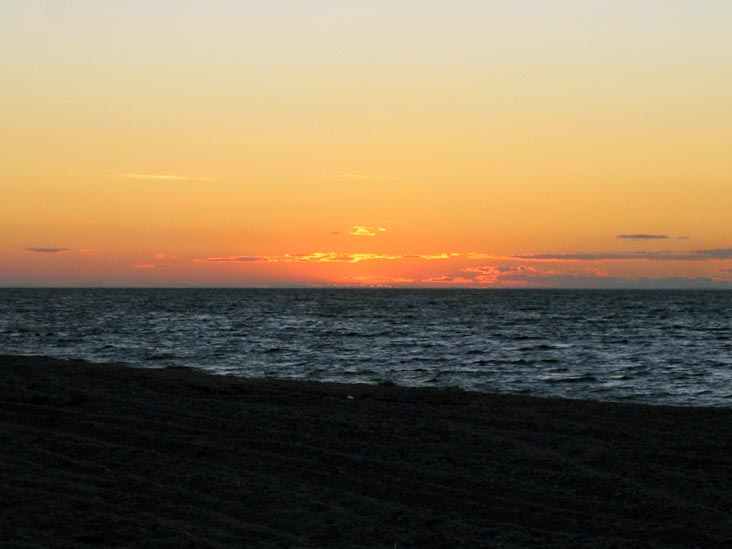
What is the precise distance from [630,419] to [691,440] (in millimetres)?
2037

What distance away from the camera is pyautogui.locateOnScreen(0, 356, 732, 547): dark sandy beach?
311 inches

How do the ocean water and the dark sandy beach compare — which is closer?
the dark sandy beach

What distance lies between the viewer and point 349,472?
9984mm

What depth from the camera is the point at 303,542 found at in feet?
24.8

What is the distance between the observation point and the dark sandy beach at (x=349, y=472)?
25.9 feet

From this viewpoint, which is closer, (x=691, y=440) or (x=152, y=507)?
(x=152, y=507)

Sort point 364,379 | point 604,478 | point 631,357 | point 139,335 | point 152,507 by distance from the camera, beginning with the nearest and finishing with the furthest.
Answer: point 152,507
point 604,478
point 364,379
point 631,357
point 139,335

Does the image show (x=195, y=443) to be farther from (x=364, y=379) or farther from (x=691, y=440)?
(x=364, y=379)

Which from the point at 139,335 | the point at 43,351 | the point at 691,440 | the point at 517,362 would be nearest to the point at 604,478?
the point at 691,440

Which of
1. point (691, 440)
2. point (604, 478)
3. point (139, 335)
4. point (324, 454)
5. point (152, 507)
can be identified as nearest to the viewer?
point (152, 507)

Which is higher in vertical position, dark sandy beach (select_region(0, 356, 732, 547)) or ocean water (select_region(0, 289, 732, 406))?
dark sandy beach (select_region(0, 356, 732, 547))

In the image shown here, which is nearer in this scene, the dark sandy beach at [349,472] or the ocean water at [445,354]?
the dark sandy beach at [349,472]

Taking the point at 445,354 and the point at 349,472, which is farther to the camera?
the point at 445,354

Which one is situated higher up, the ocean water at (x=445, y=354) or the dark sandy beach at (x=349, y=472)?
the dark sandy beach at (x=349, y=472)
